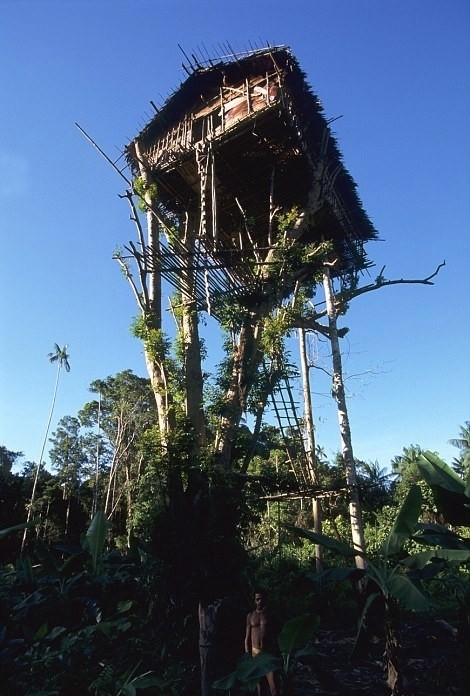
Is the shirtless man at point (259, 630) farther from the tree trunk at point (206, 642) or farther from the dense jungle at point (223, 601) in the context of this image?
the tree trunk at point (206, 642)

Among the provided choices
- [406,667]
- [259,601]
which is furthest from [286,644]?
[406,667]

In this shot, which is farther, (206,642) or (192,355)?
(192,355)

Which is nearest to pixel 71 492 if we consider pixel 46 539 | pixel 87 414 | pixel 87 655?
pixel 46 539

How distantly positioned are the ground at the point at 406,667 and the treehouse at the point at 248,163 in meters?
7.86

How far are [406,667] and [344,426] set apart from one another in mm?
6366

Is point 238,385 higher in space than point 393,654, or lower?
higher

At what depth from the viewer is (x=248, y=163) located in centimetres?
1302

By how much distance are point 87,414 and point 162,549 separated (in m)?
28.2

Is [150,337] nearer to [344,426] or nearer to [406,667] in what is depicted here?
[344,426]

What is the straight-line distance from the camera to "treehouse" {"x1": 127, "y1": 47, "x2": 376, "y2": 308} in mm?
11992

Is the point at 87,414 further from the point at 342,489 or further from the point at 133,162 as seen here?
the point at 342,489

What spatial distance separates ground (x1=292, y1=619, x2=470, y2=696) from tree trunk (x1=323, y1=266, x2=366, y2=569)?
1.88m

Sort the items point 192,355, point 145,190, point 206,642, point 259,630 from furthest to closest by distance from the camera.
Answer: point 145,190, point 192,355, point 259,630, point 206,642

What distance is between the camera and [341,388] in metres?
13.2
